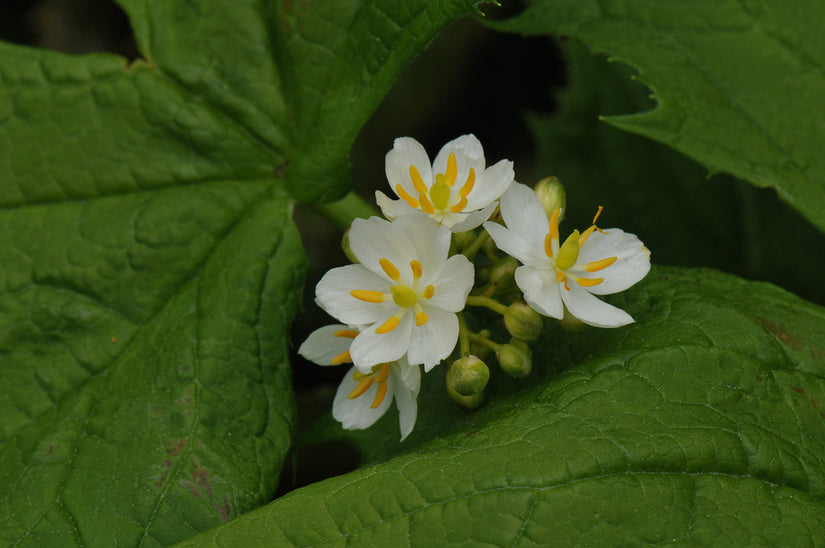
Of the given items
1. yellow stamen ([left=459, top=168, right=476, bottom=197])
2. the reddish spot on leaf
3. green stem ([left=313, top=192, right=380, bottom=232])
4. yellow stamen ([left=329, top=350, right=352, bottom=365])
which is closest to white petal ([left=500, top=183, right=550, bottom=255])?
yellow stamen ([left=459, top=168, right=476, bottom=197])

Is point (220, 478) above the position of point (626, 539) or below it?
below

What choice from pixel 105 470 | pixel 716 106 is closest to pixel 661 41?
pixel 716 106

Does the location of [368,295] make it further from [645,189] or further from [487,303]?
[645,189]

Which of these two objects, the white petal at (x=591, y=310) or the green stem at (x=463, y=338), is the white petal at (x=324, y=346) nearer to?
the green stem at (x=463, y=338)

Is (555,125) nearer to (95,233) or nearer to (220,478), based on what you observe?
(95,233)

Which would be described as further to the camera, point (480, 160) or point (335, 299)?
point (480, 160)

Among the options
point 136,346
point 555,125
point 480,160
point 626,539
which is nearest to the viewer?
point 626,539

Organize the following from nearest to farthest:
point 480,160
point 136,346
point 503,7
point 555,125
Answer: point 480,160 < point 136,346 < point 555,125 < point 503,7
